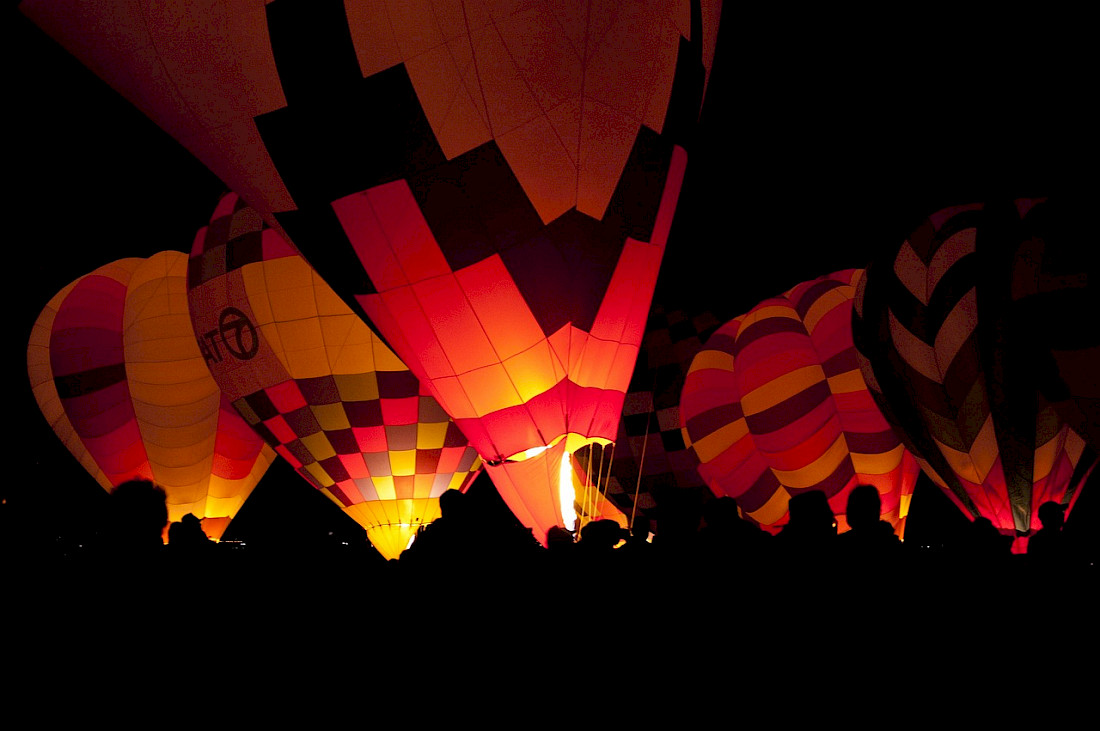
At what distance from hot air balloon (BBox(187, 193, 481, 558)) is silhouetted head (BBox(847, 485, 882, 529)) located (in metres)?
3.75

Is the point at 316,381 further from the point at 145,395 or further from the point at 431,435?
the point at 145,395

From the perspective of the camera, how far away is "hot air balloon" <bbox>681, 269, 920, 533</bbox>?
573 cm

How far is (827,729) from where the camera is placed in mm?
1300

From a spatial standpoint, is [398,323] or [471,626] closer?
[471,626]

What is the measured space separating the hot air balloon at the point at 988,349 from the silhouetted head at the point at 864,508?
9.23ft

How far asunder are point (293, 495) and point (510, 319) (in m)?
9.65

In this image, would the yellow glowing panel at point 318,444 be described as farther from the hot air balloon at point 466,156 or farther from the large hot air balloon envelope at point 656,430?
the large hot air balloon envelope at point 656,430

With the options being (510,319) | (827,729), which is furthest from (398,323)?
(827,729)

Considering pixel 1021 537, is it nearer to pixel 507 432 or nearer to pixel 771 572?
pixel 507 432

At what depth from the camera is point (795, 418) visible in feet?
18.9

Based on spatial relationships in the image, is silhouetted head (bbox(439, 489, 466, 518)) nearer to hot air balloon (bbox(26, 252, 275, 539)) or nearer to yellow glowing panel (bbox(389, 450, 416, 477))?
yellow glowing panel (bbox(389, 450, 416, 477))

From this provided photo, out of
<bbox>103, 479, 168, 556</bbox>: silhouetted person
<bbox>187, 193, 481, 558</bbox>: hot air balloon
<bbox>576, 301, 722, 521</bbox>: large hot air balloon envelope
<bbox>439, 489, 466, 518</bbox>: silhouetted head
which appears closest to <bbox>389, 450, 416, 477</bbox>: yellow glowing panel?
<bbox>187, 193, 481, 558</bbox>: hot air balloon

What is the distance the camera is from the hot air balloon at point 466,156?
3.05 metres

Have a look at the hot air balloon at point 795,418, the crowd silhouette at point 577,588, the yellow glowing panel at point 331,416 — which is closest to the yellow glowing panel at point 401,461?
the yellow glowing panel at point 331,416
